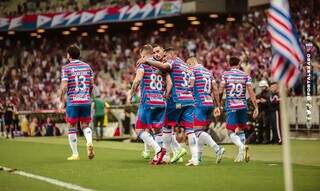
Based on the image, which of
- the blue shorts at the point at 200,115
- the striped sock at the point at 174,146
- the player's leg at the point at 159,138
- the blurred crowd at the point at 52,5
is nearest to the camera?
the player's leg at the point at 159,138

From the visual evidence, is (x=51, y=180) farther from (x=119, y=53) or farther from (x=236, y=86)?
(x=119, y=53)

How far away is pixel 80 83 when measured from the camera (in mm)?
17094

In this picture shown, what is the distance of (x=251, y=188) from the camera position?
36.3 ft

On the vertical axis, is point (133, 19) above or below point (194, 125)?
above

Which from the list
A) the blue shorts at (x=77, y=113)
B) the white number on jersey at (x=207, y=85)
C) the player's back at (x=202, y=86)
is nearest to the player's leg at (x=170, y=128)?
the player's back at (x=202, y=86)

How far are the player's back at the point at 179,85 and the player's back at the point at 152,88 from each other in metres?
0.24

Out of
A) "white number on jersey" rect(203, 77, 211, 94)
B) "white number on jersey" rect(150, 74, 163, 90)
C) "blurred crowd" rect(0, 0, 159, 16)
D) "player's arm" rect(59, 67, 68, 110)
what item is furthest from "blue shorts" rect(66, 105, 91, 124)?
"blurred crowd" rect(0, 0, 159, 16)

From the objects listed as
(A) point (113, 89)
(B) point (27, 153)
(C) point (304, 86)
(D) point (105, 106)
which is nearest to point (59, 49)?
(A) point (113, 89)

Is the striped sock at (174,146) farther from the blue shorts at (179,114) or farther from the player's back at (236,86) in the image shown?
the player's back at (236,86)

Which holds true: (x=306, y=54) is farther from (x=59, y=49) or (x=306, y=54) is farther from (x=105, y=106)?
(x=59, y=49)

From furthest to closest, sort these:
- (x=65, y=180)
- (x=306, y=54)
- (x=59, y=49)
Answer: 1. (x=59, y=49)
2. (x=306, y=54)
3. (x=65, y=180)

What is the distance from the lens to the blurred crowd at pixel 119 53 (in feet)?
128

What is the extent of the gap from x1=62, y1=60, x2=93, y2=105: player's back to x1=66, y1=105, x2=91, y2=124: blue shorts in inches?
4.8

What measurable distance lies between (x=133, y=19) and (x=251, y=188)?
41.5 m
